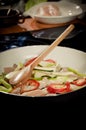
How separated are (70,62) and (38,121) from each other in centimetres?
35

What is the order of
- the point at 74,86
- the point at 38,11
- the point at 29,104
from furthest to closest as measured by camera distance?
the point at 38,11 < the point at 74,86 < the point at 29,104

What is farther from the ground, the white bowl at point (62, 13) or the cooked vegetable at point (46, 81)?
the white bowl at point (62, 13)

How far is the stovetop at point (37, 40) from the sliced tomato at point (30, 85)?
0.97 feet

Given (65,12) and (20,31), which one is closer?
(20,31)

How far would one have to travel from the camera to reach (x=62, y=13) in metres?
1.43

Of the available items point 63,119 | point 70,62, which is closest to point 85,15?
point 70,62

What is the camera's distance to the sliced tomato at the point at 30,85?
71 centimetres

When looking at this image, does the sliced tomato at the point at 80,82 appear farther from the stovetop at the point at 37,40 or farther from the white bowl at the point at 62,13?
the white bowl at the point at 62,13

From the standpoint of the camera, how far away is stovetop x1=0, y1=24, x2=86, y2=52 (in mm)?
1050

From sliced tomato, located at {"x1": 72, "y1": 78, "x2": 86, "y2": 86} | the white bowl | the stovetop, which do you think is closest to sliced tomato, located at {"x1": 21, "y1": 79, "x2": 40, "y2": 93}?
sliced tomato, located at {"x1": 72, "y1": 78, "x2": 86, "y2": 86}

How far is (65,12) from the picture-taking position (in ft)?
4.75

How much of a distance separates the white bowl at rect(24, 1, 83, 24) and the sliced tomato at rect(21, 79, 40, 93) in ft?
1.95

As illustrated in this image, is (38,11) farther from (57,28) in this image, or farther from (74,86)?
(74,86)

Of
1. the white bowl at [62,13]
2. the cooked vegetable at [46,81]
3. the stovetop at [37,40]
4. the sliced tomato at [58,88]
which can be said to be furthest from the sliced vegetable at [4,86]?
the white bowl at [62,13]
